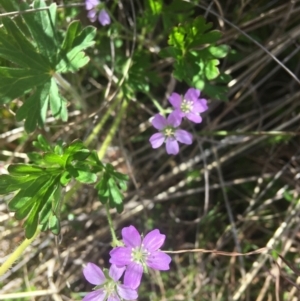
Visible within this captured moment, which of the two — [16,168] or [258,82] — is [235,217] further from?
[16,168]

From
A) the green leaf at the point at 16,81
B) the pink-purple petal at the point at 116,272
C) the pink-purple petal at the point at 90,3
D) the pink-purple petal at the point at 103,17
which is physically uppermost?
the pink-purple petal at the point at 90,3

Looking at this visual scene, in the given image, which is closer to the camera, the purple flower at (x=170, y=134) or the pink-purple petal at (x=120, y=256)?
the pink-purple petal at (x=120, y=256)

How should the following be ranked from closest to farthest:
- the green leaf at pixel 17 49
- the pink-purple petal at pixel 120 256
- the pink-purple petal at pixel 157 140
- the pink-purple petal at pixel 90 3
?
the pink-purple petal at pixel 120 256, the green leaf at pixel 17 49, the pink-purple petal at pixel 157 140, the pink-purple petal at pixel 90 3

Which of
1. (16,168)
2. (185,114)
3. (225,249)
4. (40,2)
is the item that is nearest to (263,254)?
(225,249)

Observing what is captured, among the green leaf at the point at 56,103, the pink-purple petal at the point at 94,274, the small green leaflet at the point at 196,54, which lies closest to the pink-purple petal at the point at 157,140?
the small green leaflet at the point at 196,54

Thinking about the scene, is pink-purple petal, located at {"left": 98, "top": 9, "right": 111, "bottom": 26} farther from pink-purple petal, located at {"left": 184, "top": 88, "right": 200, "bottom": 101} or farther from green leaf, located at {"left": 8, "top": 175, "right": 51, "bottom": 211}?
green leaf, located at {"left": 8, "top": 175, "right": 51, "bottom": 211}

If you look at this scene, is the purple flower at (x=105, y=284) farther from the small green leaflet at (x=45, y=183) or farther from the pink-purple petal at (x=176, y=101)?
the pink-purple petal at (x=176, y=101)

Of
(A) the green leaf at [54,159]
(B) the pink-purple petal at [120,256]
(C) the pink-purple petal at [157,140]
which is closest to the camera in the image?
(B) the pink-purple petal at [120,256]
